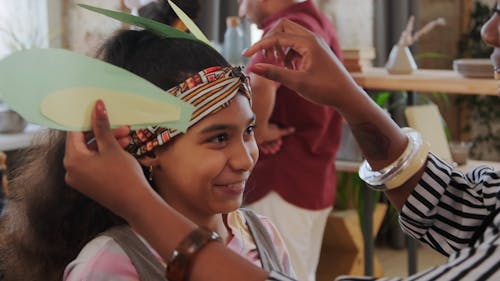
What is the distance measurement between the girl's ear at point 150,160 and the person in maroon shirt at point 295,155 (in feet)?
4.78

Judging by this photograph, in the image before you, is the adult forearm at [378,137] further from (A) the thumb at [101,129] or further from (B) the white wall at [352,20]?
(B) the white wall at [352,20]

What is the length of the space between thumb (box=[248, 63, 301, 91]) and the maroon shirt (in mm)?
1698

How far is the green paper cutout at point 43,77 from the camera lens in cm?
86

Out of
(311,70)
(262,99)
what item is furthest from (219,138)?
(262,99)

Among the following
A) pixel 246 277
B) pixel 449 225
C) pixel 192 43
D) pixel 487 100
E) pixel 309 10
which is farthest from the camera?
pixel 487 100

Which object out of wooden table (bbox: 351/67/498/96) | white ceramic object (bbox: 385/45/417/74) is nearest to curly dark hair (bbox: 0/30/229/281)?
wooden table (bbox: 351/67/498/96)

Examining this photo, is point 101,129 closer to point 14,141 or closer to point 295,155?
point 295,155

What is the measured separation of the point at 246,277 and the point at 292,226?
2138 mm

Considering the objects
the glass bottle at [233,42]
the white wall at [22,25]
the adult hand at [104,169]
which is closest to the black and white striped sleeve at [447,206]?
the adult hand at [104,169]

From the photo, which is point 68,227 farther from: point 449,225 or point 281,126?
point 281,126

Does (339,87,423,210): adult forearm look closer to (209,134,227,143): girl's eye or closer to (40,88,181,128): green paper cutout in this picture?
(209,134,227,143): girl's eye

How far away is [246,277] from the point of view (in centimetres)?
85

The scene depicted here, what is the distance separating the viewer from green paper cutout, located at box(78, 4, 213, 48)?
100cm

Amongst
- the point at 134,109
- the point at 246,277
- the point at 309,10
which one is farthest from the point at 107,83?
the point at 309,10
